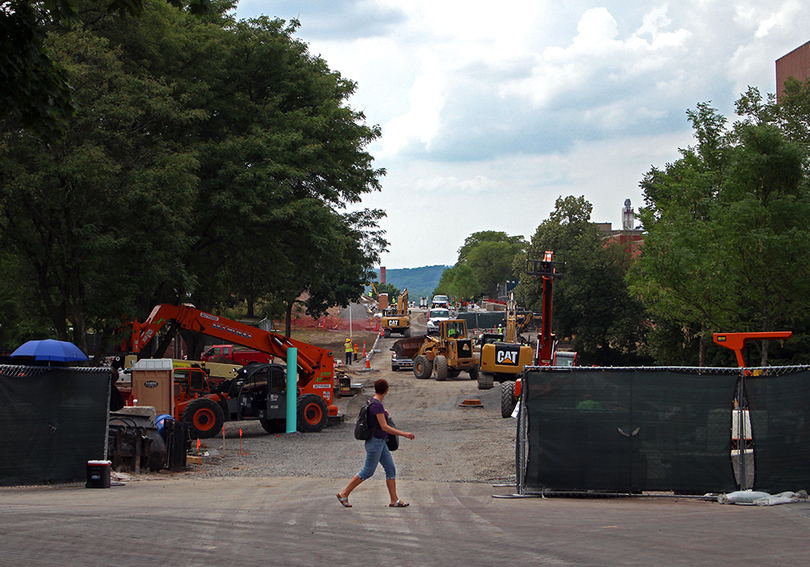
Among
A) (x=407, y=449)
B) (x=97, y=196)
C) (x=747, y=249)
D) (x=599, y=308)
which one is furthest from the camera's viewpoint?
(x=599, y=308)

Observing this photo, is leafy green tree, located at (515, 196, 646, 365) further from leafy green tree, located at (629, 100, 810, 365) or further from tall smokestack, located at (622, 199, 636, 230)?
tall smokestack, located at (622, 199, 636, 230)

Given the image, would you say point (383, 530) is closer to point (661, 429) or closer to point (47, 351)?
point (661, 429)

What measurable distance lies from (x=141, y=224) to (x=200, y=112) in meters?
4.28

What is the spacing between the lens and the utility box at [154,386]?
56.9 feet

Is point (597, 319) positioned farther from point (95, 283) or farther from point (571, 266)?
point (95, 283)

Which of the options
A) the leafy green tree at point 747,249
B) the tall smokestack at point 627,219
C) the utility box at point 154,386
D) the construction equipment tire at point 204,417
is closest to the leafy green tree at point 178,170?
the utility box at point 154,386

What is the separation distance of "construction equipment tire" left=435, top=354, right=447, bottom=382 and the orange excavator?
653 inches

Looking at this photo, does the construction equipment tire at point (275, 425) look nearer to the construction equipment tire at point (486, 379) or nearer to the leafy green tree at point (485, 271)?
the construction equipment tire at point (486, 379)

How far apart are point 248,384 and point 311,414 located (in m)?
2.04

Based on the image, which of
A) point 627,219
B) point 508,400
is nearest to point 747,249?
point 508,400

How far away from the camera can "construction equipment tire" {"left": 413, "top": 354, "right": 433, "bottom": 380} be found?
129 feet

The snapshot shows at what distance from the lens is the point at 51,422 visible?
1068cm

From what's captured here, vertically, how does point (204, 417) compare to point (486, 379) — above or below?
below

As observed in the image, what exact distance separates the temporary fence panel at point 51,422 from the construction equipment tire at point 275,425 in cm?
913
